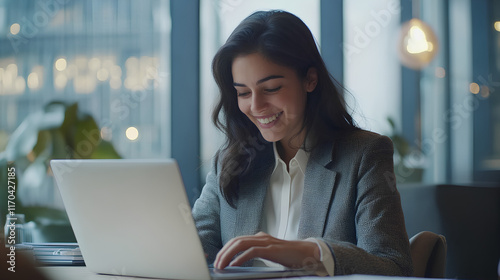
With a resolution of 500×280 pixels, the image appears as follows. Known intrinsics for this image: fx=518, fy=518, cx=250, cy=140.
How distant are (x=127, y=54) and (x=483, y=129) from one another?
7.55ft

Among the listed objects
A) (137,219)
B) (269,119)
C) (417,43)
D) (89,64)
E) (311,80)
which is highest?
(417,43)

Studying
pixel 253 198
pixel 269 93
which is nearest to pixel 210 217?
pixel 253 198

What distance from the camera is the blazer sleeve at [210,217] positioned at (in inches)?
62.7

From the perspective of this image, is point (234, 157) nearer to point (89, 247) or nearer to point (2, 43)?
point (89, 247)

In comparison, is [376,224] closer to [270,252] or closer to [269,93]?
[270,252]

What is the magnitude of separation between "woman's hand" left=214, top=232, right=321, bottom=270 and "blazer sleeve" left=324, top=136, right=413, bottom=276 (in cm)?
6

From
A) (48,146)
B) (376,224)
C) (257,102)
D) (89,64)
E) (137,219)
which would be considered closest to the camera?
(137,219)

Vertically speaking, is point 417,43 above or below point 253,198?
above

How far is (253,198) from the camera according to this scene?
1.59 metres

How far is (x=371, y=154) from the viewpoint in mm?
1463

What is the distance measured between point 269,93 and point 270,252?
639 mm

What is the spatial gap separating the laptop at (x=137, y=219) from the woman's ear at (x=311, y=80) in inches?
30.0

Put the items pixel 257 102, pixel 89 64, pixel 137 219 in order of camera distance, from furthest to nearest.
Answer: pixel 89 64 → pixel 257 102 → pixel 137 219

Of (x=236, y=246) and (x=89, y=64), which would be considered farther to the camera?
(x=89, y=64)
